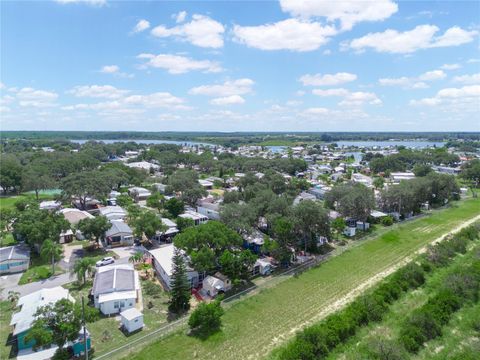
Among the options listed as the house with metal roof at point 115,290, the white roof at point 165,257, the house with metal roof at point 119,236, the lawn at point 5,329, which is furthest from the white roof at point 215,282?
the house with metal roof at point 119,236

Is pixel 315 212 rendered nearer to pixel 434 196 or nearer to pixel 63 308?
pixel 63 308

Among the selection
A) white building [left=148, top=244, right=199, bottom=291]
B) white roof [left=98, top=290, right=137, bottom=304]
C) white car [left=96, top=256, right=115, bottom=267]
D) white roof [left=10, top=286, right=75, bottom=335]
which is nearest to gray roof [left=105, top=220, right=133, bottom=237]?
white car [left=96, top=256, right=115, bottom=267]

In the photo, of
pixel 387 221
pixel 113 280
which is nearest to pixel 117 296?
pixel 113 280

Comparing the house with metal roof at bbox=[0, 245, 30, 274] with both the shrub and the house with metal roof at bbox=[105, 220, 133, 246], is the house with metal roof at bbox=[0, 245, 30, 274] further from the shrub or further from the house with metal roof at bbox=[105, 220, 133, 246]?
the shrub

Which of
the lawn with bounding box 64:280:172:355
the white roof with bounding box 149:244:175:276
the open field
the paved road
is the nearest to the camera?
the open field

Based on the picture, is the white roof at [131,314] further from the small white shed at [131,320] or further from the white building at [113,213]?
the white building at [113,213]

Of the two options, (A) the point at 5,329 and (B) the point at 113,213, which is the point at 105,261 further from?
(B) the point at 113,213

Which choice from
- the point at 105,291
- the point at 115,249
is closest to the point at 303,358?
the point at 105,291
